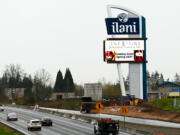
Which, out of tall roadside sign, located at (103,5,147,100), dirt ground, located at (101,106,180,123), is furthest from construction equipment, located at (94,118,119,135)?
tall roadside sign, located at (103,5,147,100)

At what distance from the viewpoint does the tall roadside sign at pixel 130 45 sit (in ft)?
245

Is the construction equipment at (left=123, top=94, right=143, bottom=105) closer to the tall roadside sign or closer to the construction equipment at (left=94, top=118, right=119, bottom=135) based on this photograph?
the tall roadside sign

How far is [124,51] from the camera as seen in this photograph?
74.9 metres

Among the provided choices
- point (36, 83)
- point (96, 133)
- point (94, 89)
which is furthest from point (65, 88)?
point (96, 133)

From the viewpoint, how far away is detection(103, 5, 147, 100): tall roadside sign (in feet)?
245

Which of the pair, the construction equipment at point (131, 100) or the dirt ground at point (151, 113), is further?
the construction equipment at point (131, 100)

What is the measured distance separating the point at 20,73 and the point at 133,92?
118539 mm

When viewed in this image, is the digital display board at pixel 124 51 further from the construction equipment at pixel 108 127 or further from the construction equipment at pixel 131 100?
the construction equipment at pixel 108 127

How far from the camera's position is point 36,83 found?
177875 mm

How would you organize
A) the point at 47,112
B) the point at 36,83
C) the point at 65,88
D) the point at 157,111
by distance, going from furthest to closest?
1. the point at 65,88
2. the point at 36,83
3. the point at 47,112
4. the point at 157,111

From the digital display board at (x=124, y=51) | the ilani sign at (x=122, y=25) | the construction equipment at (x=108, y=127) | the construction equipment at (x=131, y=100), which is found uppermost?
the ilani sign at (x=122, y=25)

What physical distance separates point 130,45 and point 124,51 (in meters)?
1.84

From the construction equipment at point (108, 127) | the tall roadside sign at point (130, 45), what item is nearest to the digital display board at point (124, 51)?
the tall roadside sign at point (130, 45)

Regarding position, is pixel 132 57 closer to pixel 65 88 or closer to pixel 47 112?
pixel 47 112
